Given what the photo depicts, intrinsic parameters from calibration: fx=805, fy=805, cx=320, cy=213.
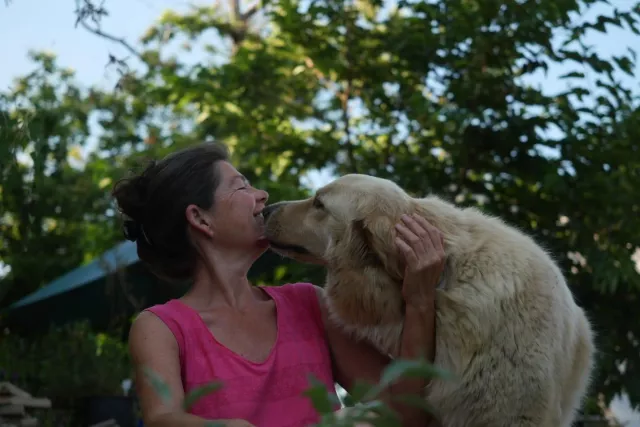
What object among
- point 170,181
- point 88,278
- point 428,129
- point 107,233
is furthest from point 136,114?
Answer: point 170,181

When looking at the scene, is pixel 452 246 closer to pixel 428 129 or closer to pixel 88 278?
pixel 428 129

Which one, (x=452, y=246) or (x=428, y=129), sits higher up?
(x=452, y=246)

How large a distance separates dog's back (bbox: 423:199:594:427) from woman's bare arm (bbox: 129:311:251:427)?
74cm

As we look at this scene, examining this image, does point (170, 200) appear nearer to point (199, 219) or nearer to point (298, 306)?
point (199, 219)

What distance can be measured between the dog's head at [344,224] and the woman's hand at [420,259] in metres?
0.07

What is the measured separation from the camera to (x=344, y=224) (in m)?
2.55

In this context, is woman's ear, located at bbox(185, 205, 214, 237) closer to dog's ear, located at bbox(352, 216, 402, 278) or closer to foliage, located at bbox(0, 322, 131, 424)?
dog's ear, located at bbox(352, 216, 402, 278)

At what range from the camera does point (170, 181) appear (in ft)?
8.20

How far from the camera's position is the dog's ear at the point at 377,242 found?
238cm

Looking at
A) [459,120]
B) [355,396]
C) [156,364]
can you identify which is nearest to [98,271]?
[459,120]

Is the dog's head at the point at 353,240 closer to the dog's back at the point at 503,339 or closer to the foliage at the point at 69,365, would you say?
the dog's back at the point at 503,339

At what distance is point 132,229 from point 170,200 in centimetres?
20

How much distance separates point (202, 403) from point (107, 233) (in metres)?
9.00

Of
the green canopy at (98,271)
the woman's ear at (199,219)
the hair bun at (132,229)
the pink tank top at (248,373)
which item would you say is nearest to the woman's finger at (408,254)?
the pink tank top at (248,373)
